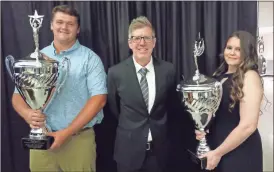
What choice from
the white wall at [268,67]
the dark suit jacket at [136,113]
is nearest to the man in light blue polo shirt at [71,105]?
the dark suit jacket at [136,113]

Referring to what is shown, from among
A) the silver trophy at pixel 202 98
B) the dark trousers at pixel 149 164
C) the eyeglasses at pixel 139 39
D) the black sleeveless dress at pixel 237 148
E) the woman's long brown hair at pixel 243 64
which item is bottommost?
the dark trousers at pixel 149 164

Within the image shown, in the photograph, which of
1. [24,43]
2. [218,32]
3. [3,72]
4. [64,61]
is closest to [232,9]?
[218,32]

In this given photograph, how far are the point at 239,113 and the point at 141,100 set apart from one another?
1.57ft

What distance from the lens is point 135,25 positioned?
1.56m

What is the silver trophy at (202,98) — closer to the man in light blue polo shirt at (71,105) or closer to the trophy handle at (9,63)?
the man in light blue polo shirt at (71,105)

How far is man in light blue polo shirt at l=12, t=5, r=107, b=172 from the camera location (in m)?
1.61

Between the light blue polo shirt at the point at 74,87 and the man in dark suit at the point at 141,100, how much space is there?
0.09m

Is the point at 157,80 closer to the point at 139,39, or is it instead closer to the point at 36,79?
the point at 139,39

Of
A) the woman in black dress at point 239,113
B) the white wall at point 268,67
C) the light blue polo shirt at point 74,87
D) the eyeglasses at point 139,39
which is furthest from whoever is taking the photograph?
the white wall at point 268,67

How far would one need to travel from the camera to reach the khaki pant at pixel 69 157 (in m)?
1.69

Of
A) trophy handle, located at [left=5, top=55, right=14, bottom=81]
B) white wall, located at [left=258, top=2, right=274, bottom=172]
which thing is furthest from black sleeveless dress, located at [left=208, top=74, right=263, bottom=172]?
trophy handle, located at [left=5, top=55, right=14, bottom=81]

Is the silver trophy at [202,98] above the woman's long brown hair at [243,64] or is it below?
below

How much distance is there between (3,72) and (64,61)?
24.0 inches

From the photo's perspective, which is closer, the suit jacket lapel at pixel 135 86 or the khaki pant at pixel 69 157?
the suit jacket lapel at pixel 135 86
